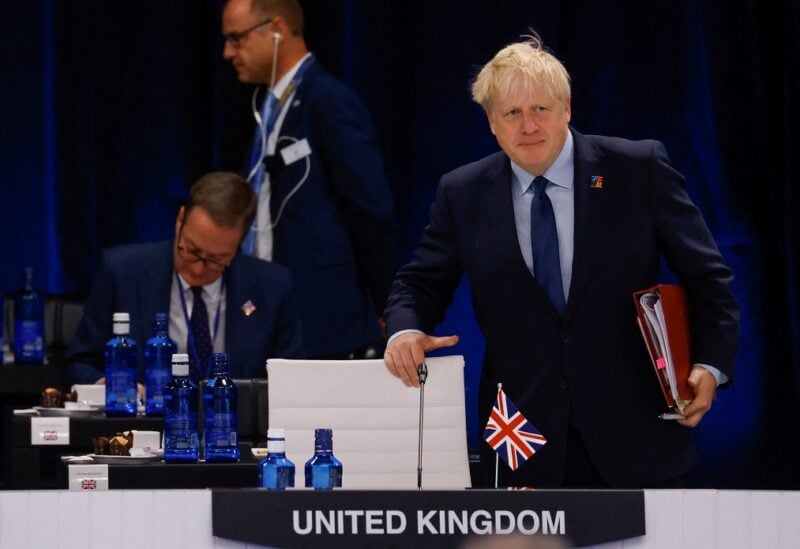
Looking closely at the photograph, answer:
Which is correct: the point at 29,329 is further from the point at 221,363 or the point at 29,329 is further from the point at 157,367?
the point at 221,363

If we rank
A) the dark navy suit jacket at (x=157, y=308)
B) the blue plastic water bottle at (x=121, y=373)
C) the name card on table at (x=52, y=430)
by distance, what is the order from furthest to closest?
1. the dark navy suit jacket at (x=157, y=308)
2. the blue plastic water bottle at (x=121, y=373)
3. the name card on table at (x=52, y=430)

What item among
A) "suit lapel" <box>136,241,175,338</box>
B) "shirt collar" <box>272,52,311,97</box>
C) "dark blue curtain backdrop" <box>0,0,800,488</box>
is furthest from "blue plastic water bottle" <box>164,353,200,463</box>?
"dark blue curtain backdrop" <box>0,0,800,488</box>

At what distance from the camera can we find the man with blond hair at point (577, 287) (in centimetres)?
313

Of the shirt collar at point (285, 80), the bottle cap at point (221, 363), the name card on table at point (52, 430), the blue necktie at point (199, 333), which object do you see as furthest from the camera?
the shirt collar at point (285, 80)

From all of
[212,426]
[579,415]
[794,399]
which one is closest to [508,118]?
[579,415]

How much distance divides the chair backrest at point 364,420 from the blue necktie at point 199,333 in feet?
4.44

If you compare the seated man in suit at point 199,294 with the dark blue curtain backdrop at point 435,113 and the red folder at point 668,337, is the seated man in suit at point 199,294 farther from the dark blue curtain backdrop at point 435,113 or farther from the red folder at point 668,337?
the red folder at point 668,337

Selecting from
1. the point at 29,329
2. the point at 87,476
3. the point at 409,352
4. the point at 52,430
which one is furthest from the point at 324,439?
the point at 29,329

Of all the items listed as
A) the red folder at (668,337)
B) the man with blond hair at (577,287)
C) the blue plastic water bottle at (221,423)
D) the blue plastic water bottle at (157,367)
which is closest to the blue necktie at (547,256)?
the man with blond hair at (577,287)

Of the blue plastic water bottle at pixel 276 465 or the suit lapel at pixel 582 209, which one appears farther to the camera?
the suit lapel at pixel 582 209

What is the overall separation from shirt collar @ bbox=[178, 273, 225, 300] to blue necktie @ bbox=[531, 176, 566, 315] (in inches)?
70.5

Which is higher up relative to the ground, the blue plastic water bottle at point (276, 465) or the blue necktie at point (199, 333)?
the blue necktie at point (199, 333)

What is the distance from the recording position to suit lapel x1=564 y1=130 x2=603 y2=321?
315 centimetres

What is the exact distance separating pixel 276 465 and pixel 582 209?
3.27 feet
